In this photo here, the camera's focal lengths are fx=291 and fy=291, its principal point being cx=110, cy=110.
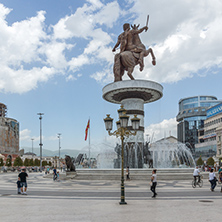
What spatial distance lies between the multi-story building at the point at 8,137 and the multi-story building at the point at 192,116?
223ft

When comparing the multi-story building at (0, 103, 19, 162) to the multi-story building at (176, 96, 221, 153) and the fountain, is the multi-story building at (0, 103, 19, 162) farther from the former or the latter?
the fountain

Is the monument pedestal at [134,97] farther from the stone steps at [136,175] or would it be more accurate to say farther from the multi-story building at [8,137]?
the multi-story building at [8,137]

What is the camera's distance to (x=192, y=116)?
120m

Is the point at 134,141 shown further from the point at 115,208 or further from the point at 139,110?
the point at 115,208

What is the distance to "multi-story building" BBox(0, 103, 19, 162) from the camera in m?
Answer: 109

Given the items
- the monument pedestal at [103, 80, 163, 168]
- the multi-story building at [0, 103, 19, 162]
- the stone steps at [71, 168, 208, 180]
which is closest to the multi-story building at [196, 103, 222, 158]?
the monument pedestal at [103, 80, 163, 168]

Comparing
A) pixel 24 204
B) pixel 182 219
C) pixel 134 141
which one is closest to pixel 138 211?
pixel 182 219

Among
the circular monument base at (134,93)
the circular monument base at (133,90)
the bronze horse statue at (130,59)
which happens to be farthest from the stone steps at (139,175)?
the bronze horse statue at (130,59)

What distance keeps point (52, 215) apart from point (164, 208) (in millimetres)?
4333

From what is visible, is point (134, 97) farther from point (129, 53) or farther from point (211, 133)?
point (211, 133)

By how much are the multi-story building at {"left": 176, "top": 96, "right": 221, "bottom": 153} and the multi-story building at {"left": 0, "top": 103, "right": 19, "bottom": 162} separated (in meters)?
67.8

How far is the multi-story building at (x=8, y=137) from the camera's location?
10912 cm

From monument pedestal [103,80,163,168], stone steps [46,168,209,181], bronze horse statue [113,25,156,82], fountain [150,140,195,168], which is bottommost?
stone steps [46,168,209,181]

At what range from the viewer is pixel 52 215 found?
10.1 m
